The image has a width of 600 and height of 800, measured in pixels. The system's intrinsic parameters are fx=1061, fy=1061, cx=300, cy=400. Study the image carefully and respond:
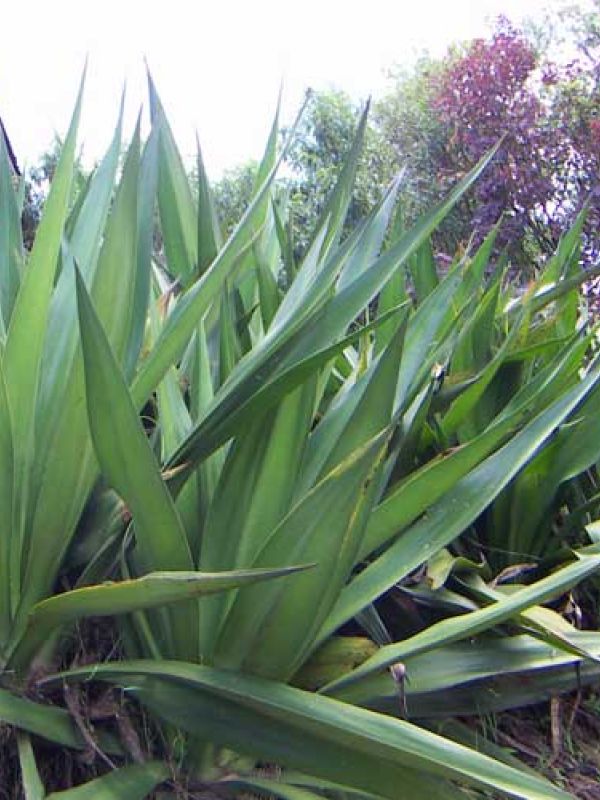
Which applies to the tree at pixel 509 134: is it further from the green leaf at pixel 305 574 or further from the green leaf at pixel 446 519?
the green leaf at pixel 305 574

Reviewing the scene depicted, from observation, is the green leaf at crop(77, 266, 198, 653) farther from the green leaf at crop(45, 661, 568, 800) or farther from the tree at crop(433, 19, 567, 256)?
the tree at crop(433, 19, 567, 256)

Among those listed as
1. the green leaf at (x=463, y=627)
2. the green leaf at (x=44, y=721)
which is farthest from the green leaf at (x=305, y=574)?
the green leaf at (x=44, y=721)

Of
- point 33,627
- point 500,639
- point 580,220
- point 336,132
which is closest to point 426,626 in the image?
point 500,639

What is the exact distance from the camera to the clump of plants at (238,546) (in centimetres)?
161

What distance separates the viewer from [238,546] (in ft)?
5.81

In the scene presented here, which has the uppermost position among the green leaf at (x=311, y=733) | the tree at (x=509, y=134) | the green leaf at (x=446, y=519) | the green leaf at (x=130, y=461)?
the tree at (x=509, y=134)

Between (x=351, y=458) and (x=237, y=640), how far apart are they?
1.23 ft

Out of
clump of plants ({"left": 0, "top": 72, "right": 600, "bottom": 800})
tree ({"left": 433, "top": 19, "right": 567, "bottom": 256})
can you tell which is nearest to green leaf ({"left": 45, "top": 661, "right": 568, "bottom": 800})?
clump of plants ({"left": 0, "top": 72, "right": 600, "bottom": 800})

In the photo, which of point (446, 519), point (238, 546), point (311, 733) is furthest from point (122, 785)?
point (446, 519)

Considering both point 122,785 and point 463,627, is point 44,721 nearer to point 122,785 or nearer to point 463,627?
point 122,785

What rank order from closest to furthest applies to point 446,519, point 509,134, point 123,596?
point 123,596 < point 446,519 < point 509,134

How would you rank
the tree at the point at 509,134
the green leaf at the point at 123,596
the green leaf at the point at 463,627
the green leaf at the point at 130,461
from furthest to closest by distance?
the tree at the point at 509,134 < the green leaf at the point at 463,627 < the green leaf at the point at 130,461 < the green leaf at the point at 123,596

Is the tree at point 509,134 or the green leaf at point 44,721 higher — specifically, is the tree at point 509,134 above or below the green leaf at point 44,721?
above

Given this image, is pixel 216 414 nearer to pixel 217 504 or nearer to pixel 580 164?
pixel 217 504
